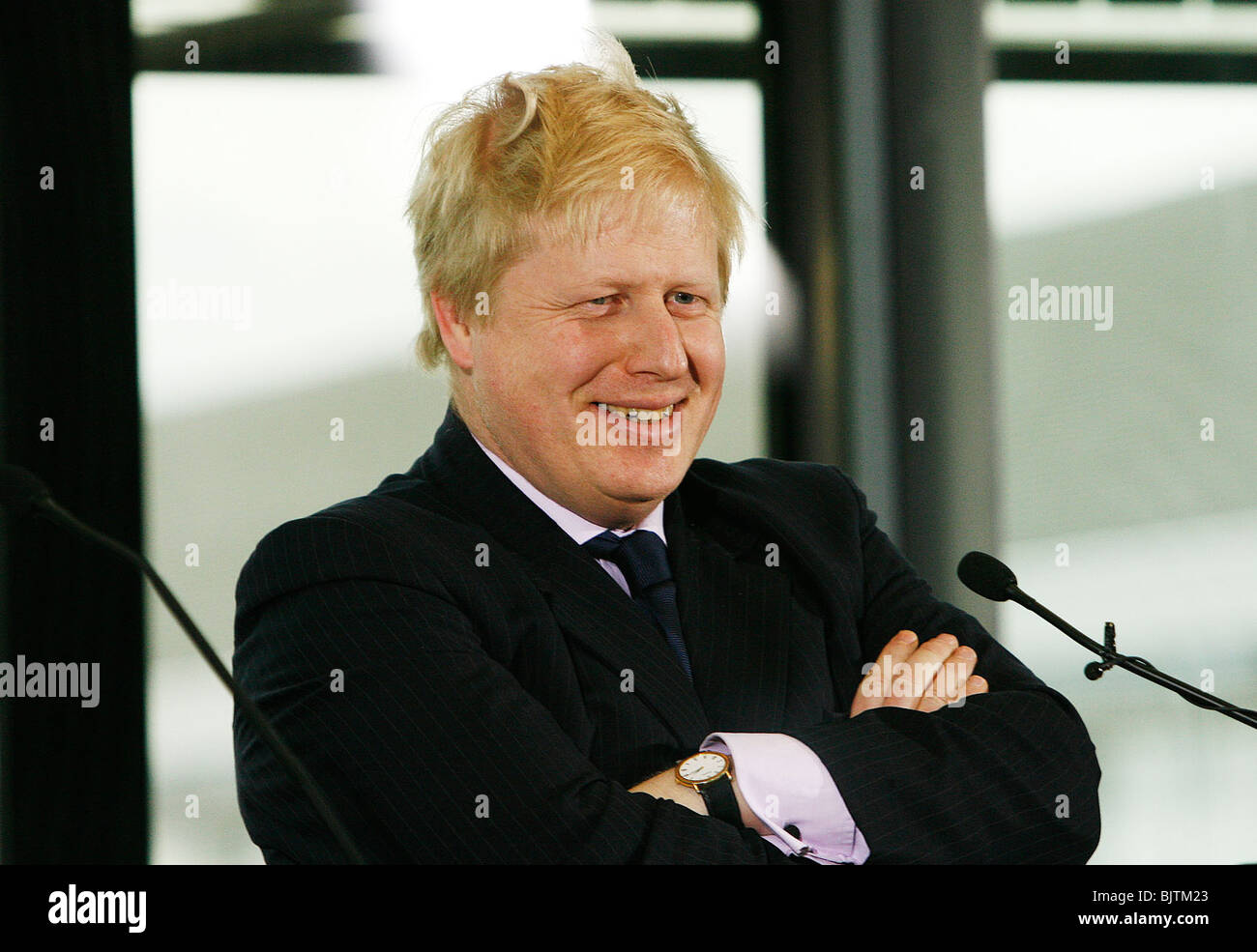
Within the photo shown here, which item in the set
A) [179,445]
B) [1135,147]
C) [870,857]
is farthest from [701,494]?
[1135,147]

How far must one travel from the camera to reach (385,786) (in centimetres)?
154

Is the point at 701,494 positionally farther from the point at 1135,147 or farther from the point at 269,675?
the point at 1135,147

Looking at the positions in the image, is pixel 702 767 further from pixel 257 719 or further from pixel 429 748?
pixel 257 719

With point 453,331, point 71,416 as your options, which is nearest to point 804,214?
point 453,331

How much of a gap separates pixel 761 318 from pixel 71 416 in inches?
48.4

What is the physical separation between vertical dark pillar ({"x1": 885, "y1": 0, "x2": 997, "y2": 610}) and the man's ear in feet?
2.85

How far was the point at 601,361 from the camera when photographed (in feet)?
5.96

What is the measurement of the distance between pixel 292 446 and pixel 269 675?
1.91ft

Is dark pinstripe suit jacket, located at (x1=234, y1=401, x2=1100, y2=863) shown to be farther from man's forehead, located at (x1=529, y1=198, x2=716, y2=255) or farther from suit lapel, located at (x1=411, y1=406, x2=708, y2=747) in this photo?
man's forehead, located at (x1=529, y1=198, x2=716, y2=255)

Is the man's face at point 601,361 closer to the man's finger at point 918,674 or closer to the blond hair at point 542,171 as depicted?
the blond hair at point 542,171

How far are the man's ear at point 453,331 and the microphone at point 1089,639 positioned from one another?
885mm

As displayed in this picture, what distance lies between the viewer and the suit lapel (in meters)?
1.72

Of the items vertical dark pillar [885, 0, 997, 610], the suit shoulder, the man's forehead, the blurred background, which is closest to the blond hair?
the man's forehead
